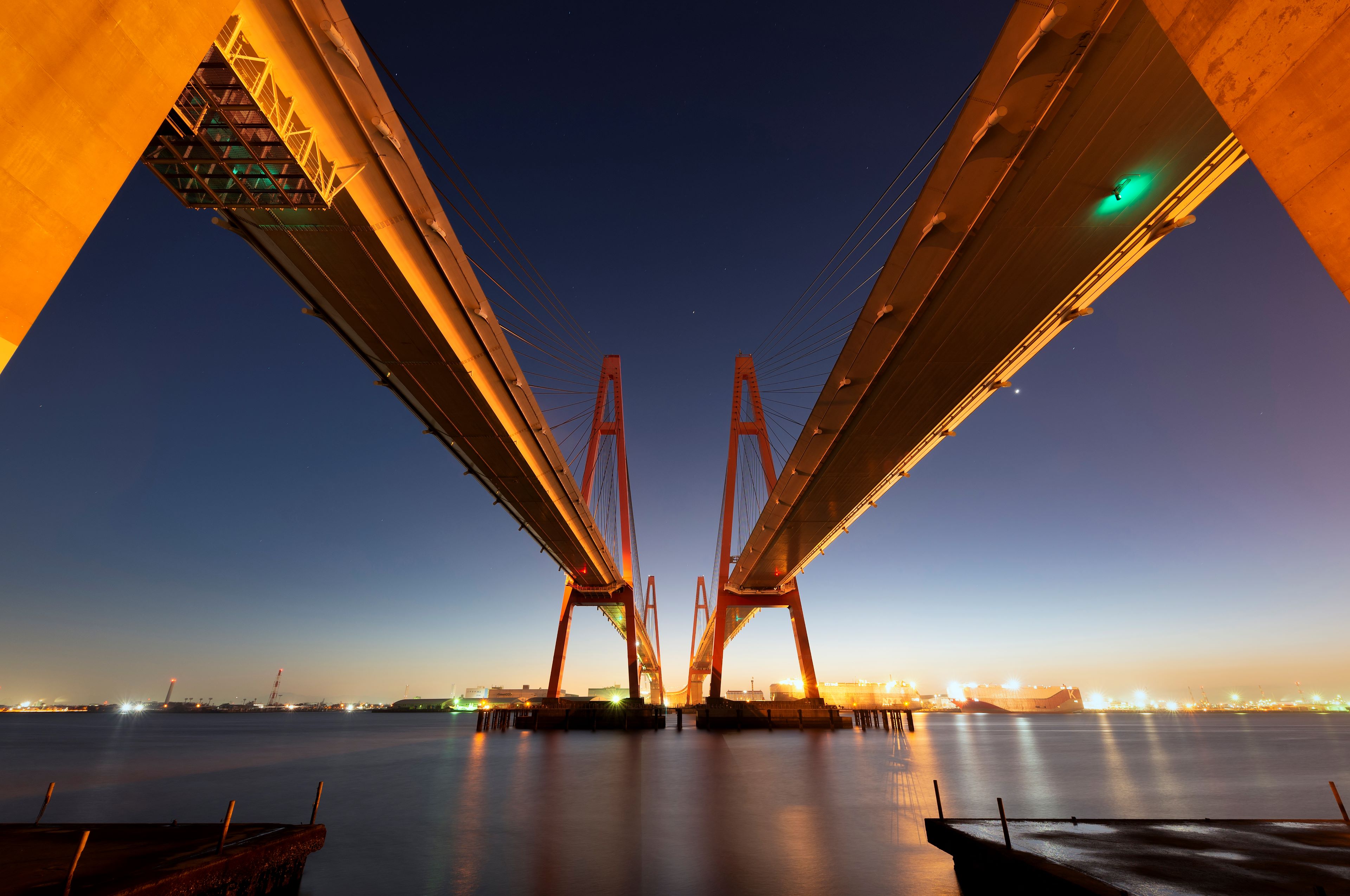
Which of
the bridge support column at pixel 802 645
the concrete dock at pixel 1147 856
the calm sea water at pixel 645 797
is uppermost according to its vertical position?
the bridge support column at pixel 802 645

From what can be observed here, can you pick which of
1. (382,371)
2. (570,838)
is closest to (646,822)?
(570,838)

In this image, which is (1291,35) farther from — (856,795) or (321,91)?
(856,795)

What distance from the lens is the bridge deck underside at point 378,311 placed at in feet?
30.9

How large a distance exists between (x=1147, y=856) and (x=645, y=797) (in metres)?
13.0

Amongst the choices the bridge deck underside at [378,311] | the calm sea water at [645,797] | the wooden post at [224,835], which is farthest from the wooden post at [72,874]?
the bridge deck underside at [378,311]

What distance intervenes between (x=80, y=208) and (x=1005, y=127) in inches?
412

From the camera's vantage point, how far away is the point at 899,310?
13.5 metres

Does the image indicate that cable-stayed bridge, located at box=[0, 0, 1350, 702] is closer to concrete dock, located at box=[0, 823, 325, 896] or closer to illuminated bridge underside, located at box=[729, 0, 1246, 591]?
illuminated bridge underside, located at box=[729, 0, 1246, 591]

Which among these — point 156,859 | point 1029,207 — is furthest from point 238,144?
point 1029,207

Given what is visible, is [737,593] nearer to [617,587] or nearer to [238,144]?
[617,587]

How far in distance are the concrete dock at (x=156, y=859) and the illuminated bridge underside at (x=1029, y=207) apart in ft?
44.3

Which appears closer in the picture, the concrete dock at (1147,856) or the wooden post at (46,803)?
the concrete dock at (1147,856)

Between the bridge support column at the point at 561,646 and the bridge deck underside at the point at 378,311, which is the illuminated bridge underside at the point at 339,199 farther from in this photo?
the bridge support column at the point at 561,646

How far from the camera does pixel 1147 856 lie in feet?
24.1
